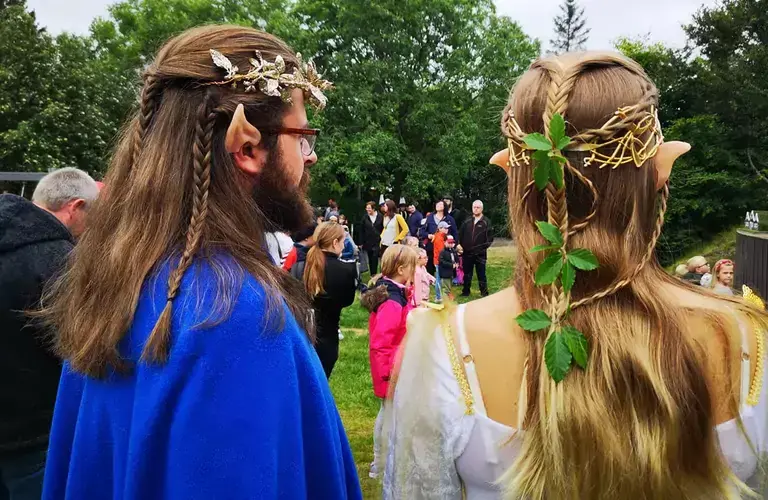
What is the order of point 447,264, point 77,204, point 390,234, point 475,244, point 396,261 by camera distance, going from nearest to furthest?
point 77,204 → point 396,261 → point 447,264 → point 475,244 → point 390,234

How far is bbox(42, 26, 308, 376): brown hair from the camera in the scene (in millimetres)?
1223

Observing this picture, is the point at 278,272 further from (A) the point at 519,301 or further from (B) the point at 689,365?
(B) the point at 689,365

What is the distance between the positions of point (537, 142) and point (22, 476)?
2.80m

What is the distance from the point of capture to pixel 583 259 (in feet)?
4.49

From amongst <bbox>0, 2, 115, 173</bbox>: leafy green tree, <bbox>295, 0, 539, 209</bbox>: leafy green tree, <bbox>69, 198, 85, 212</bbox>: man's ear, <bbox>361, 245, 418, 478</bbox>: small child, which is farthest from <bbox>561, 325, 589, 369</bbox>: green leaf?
<bbox>295, 0, 539, 209</bbox>: leafy green tree

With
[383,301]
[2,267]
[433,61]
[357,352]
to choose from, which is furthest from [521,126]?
[433,61]

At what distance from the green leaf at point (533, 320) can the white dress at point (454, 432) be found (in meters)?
0.14


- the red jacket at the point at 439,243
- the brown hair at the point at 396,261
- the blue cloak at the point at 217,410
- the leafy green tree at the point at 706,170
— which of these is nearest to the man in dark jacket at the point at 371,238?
the red jacket at the point at 439,243

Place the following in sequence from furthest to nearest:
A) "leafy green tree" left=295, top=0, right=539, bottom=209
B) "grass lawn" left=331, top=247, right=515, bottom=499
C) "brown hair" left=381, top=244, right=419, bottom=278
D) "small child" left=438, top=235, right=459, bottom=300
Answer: "leafy green tree" left=295, top=0, right=539, bottom=209, "small child" left=438, top=235, right=459, bottom=300, "brown hair" left=381, top=244, right=419, bottom=278, "grass lawn" left=331, top=247, right=515, bottom=499

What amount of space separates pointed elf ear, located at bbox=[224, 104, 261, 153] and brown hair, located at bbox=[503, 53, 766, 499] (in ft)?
2.07

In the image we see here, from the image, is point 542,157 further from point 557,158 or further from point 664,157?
point 664,157

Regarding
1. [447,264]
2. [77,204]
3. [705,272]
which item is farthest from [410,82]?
[77,204]

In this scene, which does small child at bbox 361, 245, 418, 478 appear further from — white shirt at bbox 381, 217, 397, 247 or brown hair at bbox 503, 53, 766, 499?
white shirt at bbox 381, 217, 397, 247

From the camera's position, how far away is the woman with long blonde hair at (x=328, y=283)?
544cm
